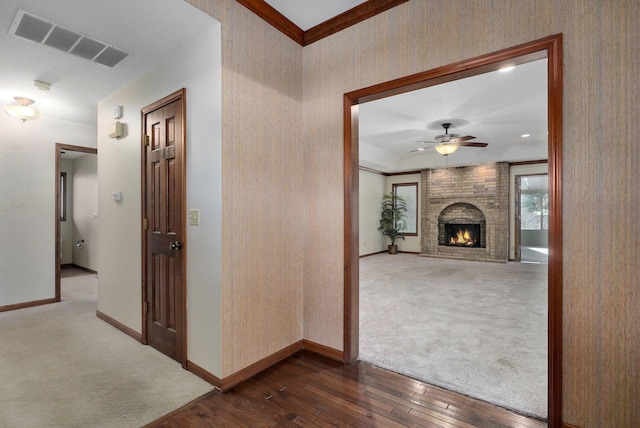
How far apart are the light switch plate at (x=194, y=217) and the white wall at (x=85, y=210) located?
5.52m

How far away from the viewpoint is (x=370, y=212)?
9.59 m

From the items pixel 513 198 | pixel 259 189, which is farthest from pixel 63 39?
pixel 513 198

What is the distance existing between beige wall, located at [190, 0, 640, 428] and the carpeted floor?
52cm

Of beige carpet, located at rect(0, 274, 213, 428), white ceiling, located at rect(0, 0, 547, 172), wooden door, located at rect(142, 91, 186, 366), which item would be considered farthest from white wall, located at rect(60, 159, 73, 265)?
wooden door, located at rect(142, 91, 186, 366)

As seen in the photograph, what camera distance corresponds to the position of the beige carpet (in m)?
1.92

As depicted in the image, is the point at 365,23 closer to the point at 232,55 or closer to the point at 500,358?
the point at 232,55

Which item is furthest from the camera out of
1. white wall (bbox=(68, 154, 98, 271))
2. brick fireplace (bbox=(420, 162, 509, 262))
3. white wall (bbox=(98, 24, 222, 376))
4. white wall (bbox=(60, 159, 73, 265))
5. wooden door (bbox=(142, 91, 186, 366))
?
brick fireplace (bbox=(420, 162, 509, 262))

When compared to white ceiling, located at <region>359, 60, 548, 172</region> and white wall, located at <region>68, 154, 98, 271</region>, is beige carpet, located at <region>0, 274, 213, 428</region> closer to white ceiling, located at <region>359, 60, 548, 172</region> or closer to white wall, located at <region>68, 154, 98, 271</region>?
white wall, located at <region>68, 154, 98, 271</region>

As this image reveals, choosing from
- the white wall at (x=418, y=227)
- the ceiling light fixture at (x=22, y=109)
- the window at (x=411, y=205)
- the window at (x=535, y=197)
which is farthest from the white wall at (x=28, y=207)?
the window at (x=535, y=197)

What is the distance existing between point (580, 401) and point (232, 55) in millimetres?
3044

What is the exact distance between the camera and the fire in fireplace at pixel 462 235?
353 inches

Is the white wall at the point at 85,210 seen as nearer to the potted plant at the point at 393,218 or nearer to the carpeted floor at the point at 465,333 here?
the carpeted floor at the point at 465,333

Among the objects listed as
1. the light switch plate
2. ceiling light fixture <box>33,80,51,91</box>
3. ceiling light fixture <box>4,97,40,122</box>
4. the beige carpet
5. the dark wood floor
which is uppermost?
ceiling light fixture <box>33,80,51,91</box>

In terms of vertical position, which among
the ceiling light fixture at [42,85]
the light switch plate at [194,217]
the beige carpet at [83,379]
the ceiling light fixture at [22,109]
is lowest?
the beige carpet at [83,379]
